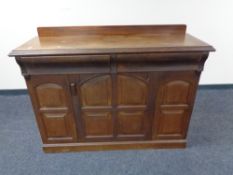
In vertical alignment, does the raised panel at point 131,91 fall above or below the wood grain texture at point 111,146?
above

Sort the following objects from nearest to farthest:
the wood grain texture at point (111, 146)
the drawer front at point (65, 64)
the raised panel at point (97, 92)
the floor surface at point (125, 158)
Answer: the drawer front at point (65, 64), the raised panel at point (97, 92), the floor surface at point (125, 158), the wood grain texture at point (111, 146)

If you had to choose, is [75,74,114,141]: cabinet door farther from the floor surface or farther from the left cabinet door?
the floor surface

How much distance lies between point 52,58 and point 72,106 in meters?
0.38

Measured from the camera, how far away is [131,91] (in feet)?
4.35

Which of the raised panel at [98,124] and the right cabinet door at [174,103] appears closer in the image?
the right cabinet door at [174,103]

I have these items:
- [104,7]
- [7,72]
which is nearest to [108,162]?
[104,7]

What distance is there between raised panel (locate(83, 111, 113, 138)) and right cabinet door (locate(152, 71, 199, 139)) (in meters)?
0.35

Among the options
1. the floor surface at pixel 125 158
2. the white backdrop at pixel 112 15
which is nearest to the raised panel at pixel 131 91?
the floor surface at pixel 125 158

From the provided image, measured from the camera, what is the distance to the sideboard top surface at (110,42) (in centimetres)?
117

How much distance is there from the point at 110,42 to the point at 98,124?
624mm

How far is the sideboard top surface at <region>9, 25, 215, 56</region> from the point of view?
3.85 feet

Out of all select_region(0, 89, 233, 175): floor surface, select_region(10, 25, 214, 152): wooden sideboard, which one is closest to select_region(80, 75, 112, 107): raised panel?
select_region(10, 25, 214, 152): wooden sideboard

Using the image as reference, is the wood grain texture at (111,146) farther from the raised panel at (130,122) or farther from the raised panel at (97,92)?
the raised panel at (97,92)

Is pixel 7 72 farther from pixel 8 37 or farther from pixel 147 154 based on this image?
pixel 147 154
